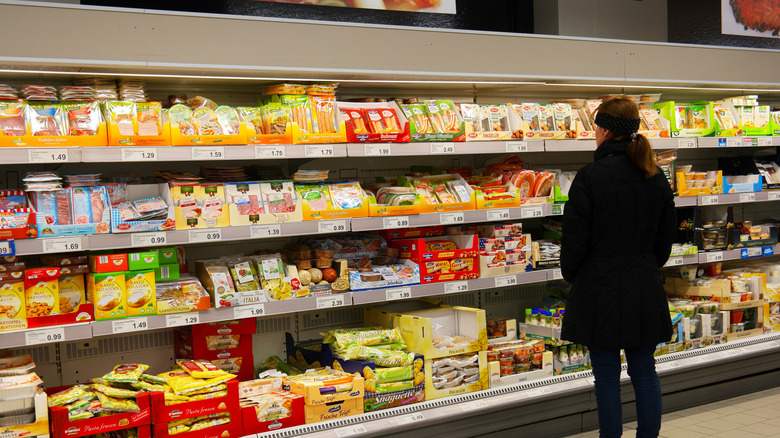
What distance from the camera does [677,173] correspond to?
5172 mm

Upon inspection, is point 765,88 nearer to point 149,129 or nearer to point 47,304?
point 149,129

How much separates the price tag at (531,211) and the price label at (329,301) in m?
1.30

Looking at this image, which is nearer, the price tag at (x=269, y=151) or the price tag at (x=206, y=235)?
the price tag at (x=206, y=235)

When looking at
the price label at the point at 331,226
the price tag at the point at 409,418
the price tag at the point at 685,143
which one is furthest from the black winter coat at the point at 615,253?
the price tag at the point at 685,143

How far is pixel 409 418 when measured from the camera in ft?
12.3

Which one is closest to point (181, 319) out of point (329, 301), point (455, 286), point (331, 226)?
point (329, 301)

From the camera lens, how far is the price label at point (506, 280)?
4.42 m

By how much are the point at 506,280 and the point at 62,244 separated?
2.42 metres

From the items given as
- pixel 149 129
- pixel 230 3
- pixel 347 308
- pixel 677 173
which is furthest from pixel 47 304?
pixel 677 173

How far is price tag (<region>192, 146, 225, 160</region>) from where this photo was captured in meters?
3.54

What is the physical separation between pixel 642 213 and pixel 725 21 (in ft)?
10.7

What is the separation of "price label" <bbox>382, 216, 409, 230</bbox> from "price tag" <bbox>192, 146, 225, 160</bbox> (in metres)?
0.94

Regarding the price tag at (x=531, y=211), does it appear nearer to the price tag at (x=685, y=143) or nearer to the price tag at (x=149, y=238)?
the price tag at (x=685, y=143)

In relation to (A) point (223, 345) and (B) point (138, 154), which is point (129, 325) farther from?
(B) point (138, 154)
